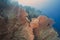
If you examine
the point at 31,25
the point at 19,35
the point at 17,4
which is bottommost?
the point at 19,35

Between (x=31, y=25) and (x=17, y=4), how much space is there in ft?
0.75

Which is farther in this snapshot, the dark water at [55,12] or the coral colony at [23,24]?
the dark water at [55,12]

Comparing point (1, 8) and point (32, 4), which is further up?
point (32, 4)

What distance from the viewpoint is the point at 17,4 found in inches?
59.3

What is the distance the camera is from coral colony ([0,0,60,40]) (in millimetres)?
1462

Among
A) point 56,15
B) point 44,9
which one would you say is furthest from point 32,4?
point 56,15

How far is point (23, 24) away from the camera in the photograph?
59.5 inches

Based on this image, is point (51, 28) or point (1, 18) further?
point (51, 28)

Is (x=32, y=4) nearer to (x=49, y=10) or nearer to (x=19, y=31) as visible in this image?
(x=49, y=10)

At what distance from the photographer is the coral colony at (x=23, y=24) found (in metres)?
1.46

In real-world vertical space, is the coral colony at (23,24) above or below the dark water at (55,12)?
below

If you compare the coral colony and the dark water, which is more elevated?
the dark water

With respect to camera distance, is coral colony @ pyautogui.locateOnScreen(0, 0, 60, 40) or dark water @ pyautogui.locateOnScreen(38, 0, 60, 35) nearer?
coral colony @ pyautogui.locateOnScreen(0, 0, 60, 40)

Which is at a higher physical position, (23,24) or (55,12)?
(55,12)
